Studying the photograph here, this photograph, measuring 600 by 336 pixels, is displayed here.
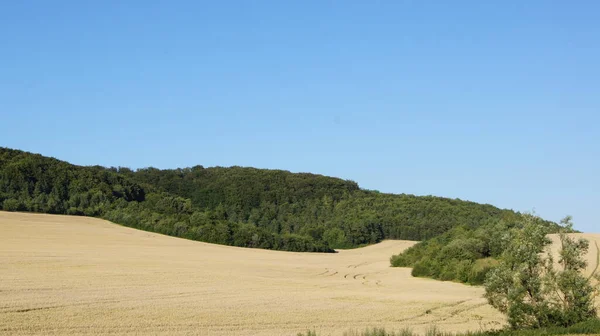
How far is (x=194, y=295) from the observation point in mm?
33438

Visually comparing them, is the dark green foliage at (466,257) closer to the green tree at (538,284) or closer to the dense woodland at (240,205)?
the dense woodland at (240,205)

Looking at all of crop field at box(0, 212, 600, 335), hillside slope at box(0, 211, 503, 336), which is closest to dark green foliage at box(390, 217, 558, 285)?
crop field at box(0, 212, 600, 335)

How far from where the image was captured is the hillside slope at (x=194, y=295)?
2489cm

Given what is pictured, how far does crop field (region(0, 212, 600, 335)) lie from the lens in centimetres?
2494

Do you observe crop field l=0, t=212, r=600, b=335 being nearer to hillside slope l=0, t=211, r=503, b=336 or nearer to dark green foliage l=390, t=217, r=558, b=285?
hillside slope l=0, t=211, r=503, b=336

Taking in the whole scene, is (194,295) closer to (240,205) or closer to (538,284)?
(538,284)

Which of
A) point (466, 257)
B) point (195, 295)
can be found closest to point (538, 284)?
point (195, 295)

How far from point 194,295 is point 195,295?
5 cm

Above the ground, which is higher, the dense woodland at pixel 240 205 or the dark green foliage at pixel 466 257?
the dense woodland at pixel 240 205

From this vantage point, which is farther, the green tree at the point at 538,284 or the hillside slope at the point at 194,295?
the hillside slope at the point at 194,295

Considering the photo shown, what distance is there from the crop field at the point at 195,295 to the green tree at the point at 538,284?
293cm

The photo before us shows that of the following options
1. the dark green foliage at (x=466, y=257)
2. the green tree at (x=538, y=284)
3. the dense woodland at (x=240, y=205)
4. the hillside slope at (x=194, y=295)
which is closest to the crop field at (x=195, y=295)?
the hillside slope at (x=194, y=295)

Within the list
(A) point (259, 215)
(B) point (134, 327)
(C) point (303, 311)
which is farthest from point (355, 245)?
(B) point (134, 327)

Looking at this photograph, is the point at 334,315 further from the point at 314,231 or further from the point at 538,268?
the point at 314,231
